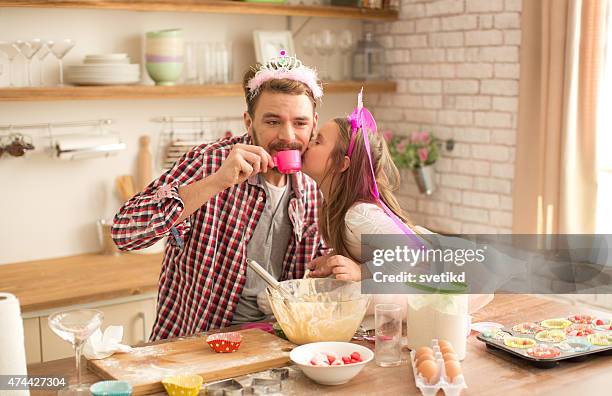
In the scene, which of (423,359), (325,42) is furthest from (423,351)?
(325,42)

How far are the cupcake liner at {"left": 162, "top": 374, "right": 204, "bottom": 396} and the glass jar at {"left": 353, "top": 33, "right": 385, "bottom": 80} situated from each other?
10.5 ft

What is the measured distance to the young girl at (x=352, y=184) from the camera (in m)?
2.57

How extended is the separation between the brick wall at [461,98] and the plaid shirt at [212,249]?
179 centimetres

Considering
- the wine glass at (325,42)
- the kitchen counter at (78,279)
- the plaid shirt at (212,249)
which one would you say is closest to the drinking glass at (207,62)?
the wine glass at (325,42)

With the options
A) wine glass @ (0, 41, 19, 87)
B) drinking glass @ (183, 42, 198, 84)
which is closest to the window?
drinking glass @ (183, 42, 198, 84)

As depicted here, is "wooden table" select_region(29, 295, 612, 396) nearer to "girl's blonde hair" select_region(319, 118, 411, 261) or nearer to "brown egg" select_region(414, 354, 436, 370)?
"brown egg" select_region(414, 354, 436, 370)

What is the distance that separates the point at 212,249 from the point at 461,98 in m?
2.25

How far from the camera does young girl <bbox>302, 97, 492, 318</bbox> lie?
257 cm

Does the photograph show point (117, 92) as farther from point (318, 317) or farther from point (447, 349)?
point (447, 349)

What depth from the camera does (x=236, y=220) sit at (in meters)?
2.80

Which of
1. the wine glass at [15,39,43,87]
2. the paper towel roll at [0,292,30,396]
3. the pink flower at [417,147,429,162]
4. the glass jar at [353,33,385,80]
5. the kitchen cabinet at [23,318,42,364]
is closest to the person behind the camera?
the paper towel roll at [0,292,30,396]

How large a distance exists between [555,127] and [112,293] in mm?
2203

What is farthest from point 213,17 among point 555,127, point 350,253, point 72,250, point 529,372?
point 529,372

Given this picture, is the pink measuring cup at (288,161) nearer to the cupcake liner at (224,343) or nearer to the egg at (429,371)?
the cupcake liner at (224,343)
